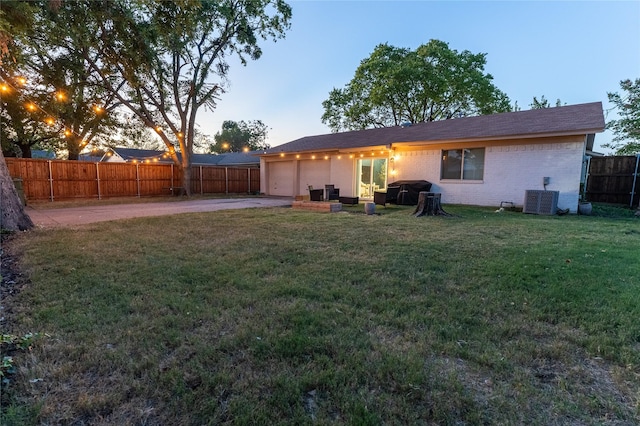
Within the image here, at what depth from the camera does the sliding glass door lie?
13422mm

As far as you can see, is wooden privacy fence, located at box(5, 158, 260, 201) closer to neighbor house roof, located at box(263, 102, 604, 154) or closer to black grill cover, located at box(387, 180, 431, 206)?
neighbor house roof, located at box(263, 102, 604, 154)

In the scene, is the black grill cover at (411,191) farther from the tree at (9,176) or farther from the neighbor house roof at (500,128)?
the tree at (9,176)

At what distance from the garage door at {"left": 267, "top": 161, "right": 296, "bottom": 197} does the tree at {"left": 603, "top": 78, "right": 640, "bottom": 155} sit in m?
19.8

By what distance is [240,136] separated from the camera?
4816 centimetres

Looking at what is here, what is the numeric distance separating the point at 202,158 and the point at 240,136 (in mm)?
20784

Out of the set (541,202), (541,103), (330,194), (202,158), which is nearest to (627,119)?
(541,103)

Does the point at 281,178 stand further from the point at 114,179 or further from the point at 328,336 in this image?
the point at 328,336

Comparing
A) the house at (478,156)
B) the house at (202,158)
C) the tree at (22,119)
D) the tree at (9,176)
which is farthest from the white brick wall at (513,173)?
the tree at (22,119)

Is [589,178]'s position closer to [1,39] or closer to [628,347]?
[628,347]

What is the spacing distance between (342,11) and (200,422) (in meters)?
14.5

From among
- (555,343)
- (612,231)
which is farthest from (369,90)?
(555,343)

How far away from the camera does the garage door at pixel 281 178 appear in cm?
1773

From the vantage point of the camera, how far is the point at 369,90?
23.3m

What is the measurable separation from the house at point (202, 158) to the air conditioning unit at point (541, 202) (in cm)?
1624
